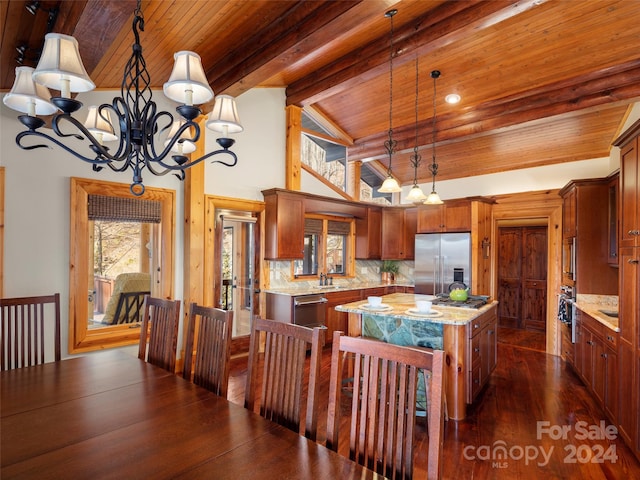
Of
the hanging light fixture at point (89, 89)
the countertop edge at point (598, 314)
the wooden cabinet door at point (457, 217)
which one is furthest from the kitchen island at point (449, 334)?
the wooden cabinet door at point (457, 217)

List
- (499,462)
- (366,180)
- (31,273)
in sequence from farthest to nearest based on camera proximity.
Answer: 1. (366,180)
2. (31,273)
3. (499,462)

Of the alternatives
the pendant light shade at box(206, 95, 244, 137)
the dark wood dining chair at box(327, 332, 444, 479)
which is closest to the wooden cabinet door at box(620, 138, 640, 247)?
the dark wood dining chair at box(327, 332, 444, 479)

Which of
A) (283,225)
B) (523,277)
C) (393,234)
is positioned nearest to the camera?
(283,225)

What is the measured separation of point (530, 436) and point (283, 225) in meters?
3.39

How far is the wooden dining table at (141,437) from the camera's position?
3.63 feet

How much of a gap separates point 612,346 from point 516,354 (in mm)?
2468

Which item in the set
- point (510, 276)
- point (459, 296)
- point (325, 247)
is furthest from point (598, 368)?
point (510, 276)

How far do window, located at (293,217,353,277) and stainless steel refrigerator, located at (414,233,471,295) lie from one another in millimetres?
1217

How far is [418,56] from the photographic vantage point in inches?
148

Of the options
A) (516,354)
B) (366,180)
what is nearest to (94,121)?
(366,180)

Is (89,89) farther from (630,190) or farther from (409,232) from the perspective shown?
(409,232)

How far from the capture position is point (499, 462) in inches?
94.2

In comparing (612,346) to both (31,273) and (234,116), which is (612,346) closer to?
(234,116)

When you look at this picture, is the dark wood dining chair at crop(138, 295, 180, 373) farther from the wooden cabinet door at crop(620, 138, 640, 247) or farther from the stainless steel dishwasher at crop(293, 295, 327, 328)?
the wooden cabinet door at crop(620, 138, 640, 247)
